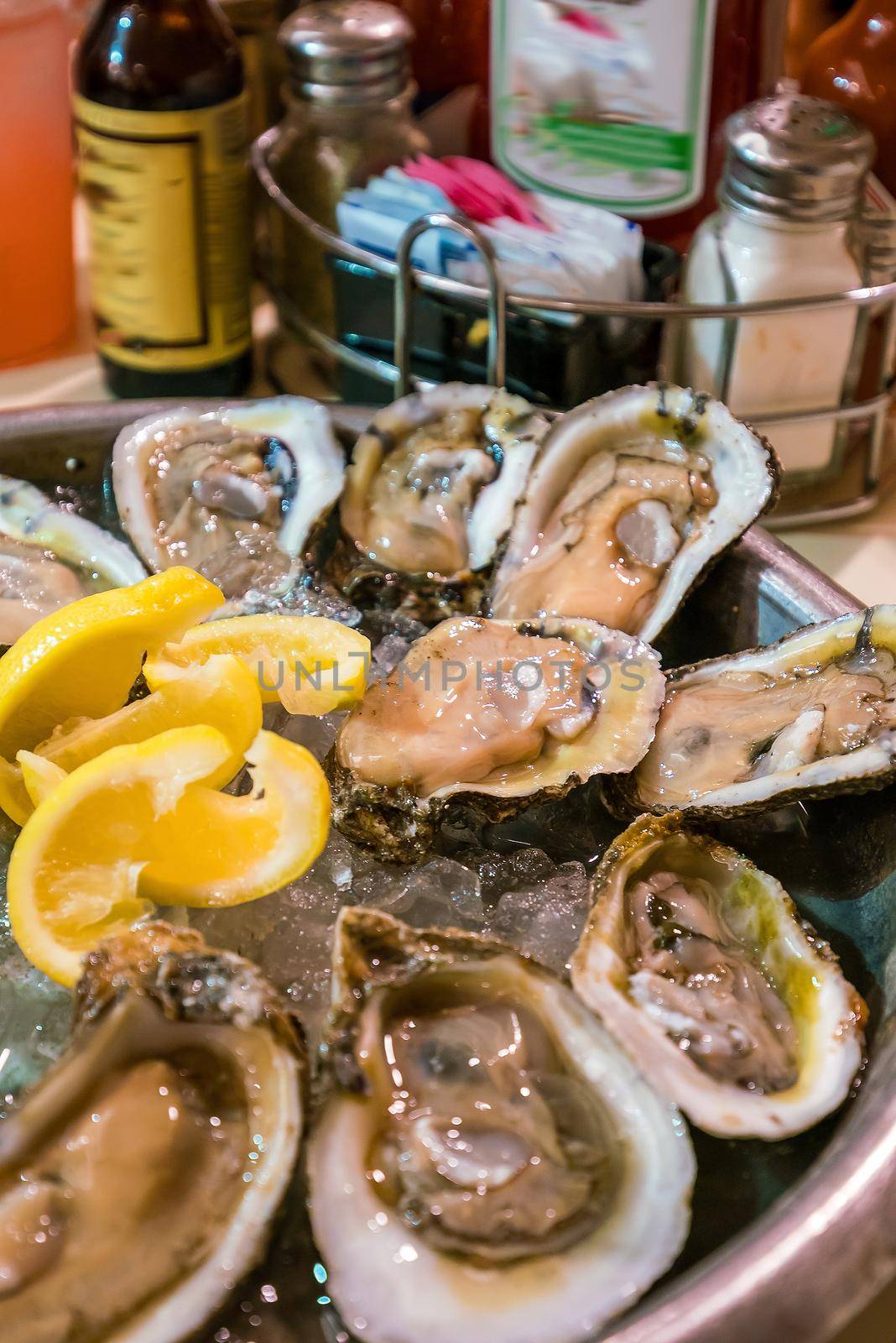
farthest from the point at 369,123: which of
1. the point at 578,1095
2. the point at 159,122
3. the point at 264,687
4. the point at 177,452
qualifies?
the point at 578,1095

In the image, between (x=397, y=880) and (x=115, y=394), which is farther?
(x=115, y=394)

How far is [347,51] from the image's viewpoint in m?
1.29

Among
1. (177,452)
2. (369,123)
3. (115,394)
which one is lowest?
(115,394)

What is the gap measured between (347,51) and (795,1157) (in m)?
1.09

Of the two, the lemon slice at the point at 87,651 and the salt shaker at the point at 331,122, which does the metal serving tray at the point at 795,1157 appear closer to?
the lemon slice at the point at 87,651

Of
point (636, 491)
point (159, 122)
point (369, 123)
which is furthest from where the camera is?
point (369, 123)

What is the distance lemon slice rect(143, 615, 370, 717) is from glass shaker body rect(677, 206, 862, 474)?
0.52 metres

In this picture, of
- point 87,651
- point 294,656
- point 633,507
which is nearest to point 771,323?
point 633,507

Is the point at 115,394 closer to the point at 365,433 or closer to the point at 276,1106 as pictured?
the point at 365,433

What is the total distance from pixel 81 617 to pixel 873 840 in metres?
0.51

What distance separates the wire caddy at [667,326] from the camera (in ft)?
3.62

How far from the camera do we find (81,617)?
82 centimetres

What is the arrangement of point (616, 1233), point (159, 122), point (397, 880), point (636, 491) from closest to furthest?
point (616, 1233)
point (397, 880)
point (636, 491)
point (159, 122)

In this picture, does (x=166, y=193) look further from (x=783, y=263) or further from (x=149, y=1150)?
(x=149, y=1150)
